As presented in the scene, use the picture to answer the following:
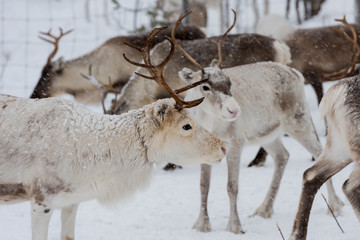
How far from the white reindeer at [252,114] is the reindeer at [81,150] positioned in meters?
0.93

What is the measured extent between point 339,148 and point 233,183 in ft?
4.11

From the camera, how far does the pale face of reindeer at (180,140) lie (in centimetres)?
364

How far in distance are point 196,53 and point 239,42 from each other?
1.96 ft

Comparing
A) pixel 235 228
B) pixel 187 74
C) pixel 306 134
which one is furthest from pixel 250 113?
pixel 235 228

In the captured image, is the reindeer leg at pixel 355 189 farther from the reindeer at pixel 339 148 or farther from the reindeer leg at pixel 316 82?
the reindeer leg at pixel 316 82

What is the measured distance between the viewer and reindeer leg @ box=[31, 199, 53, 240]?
336cm

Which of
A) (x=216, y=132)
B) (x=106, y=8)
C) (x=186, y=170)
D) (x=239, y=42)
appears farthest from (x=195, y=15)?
(x=216, y=132)

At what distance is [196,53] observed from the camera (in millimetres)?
7195

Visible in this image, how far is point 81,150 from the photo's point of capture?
3.51 metres

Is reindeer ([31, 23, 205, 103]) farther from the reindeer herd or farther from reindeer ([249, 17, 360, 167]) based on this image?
the reindeer herd

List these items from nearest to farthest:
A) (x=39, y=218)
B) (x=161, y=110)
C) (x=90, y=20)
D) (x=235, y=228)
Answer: (x=39, y=218) → (x=161, y=110) → (x=235, y=228) → (x=90, y=20)

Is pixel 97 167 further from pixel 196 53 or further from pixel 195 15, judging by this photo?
pixel 195 15

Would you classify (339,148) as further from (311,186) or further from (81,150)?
(81,150)

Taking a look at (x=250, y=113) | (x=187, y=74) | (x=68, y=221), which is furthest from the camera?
(x=250, y=113)
